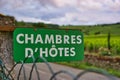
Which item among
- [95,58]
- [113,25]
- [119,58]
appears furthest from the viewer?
[113,25]

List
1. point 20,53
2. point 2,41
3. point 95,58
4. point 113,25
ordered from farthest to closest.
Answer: point 113,25
point 95,58
point 2,41
point 20,53

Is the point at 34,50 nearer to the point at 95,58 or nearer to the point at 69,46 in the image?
the point at 69,46

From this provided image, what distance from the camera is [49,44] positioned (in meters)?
3.32

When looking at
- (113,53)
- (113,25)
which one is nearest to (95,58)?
(113,53)

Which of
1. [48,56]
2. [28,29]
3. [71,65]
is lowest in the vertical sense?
[71,65]

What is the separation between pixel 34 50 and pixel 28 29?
6.7 inches

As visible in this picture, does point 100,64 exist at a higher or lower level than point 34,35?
lower

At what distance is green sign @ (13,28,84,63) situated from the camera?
3211 millimetres

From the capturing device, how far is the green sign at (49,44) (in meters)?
3.21

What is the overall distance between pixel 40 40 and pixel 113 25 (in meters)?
56.0

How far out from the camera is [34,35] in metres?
3.28

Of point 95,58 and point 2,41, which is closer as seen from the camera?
point 2,41

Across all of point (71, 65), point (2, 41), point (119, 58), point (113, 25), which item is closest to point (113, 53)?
point (71, 65)

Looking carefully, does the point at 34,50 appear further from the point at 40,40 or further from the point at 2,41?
the point at 2,41
